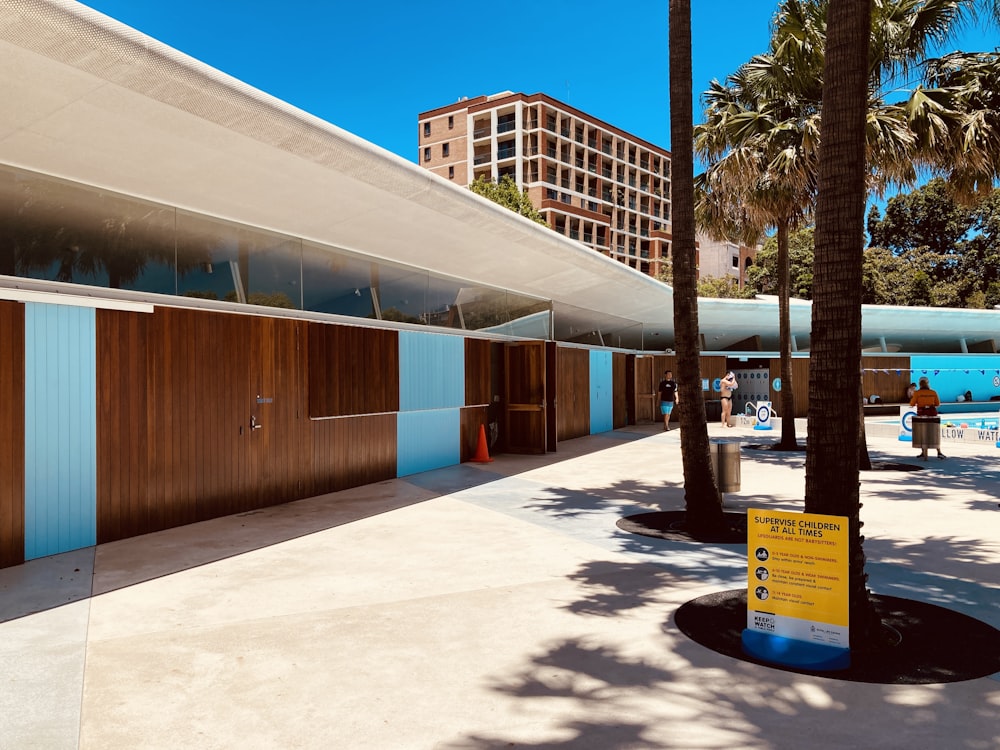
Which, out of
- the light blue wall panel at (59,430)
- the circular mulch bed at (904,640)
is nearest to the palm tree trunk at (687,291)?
the circular mulch bed at (904,640)

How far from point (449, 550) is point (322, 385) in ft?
14.9

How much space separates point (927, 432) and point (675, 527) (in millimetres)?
9523

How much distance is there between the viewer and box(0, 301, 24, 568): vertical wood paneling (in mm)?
7238

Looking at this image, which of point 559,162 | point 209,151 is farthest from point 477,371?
point 559,162

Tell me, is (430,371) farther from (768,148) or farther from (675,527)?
(768,148)

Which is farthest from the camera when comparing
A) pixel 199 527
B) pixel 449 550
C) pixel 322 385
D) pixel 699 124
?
pixel 699 124

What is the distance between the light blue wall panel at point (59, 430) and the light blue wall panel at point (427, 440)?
20.7 feet

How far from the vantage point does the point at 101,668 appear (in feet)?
15.8

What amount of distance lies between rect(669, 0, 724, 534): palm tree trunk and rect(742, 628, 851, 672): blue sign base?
3945 millimetres

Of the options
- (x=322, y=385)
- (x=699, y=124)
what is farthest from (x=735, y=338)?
(x=322, y=385)

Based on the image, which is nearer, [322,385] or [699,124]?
[322,385]

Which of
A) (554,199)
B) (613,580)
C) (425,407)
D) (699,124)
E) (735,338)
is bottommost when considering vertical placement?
(613,580)

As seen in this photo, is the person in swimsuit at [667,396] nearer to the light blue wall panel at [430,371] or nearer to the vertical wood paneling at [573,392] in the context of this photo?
the vertical wood paneling at [573,392]

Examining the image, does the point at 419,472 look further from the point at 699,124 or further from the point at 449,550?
the point at 699,124
